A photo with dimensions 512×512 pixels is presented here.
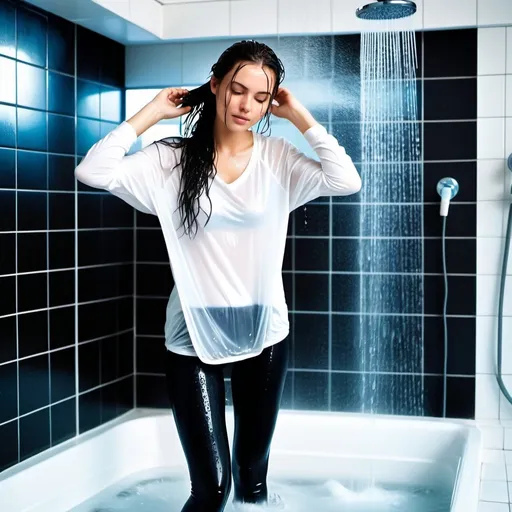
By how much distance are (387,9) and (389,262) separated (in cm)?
115

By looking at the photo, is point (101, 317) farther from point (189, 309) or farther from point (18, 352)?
point (189, 309)

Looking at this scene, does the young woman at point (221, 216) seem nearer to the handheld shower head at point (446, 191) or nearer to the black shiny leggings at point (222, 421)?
the black shiny leggings at point (222, 421)

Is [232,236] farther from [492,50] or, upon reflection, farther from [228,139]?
[492,50]

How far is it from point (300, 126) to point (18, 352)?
4.09 ft

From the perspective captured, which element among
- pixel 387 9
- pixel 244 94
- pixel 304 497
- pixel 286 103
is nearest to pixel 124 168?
pixel 244 94

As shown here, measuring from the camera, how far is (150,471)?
3.05m

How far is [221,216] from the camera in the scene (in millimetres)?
2008

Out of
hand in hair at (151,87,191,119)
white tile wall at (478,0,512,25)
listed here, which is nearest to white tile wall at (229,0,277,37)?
white tile wall at (478,0,512,25)

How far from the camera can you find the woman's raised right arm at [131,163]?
74.3 inches

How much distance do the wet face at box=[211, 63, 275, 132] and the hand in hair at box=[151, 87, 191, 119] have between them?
0.48 feet

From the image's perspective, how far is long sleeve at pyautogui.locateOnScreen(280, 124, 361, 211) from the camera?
2018mm

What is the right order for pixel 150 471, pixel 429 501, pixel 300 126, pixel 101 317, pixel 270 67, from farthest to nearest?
pixel 101 317 → pixel 150 471 → pixel 429 501 → pixel 300 126 → pixel 270 67

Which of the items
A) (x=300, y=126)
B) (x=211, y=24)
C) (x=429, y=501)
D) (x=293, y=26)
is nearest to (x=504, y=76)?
(x=293, y=26)

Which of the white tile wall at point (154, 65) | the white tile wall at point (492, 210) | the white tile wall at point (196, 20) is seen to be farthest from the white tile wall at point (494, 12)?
the white tile wall at point (154, 65)
